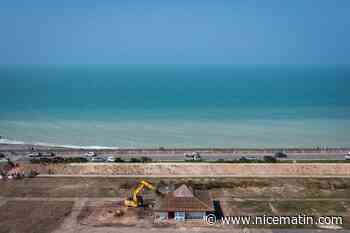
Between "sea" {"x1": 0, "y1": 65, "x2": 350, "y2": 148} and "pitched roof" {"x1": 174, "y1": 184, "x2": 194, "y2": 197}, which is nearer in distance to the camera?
"pitched roof" {"x1": 174, "y1": 184, "x2": 194, "y2": 197}

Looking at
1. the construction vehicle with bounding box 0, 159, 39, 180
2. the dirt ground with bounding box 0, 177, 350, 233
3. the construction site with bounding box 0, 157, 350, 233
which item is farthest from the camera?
the construction vehicle with bounding box 0, 159, 39, 180

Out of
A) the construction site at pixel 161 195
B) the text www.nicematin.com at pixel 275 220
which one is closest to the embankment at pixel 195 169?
the construction site at pixel 161 195

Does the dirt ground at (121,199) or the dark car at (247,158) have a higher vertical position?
the dark car at (247,158)

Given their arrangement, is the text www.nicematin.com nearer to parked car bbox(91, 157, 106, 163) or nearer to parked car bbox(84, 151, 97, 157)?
parked car bbox(91, 157, 106, 163)

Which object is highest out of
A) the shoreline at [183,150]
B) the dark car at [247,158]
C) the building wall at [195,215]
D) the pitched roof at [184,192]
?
the shoreline at [183,150]

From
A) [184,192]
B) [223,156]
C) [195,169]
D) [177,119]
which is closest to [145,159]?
[195,169]

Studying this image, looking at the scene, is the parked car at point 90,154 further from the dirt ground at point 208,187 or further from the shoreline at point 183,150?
the dirt ground at point 208,187

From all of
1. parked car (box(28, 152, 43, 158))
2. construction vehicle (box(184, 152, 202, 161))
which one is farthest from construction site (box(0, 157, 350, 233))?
parked car (box(28, 152, 43, 158))
